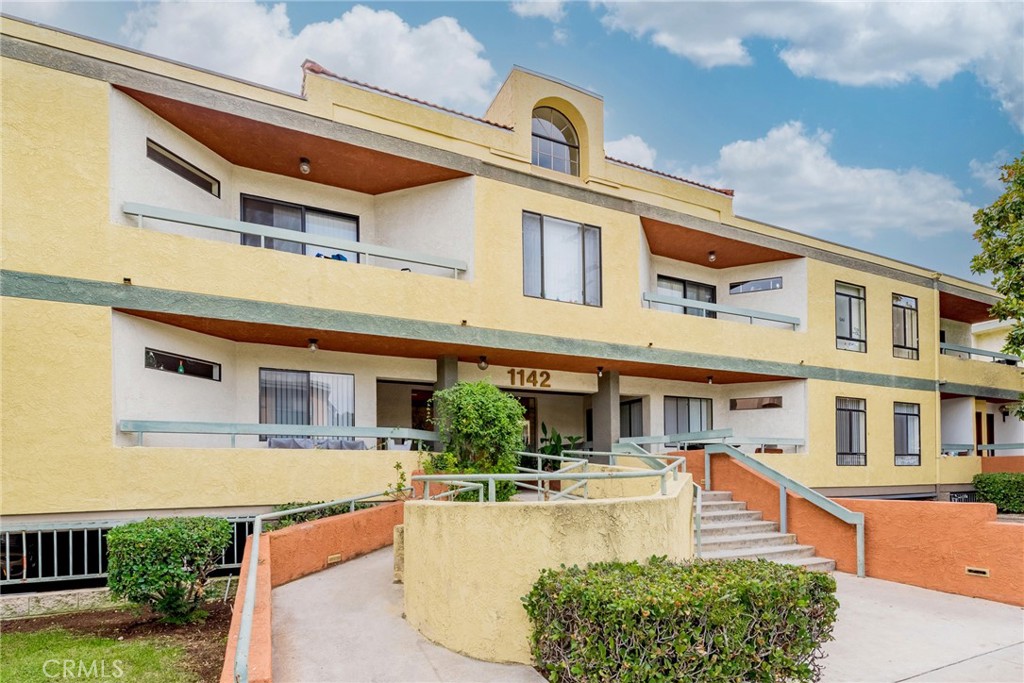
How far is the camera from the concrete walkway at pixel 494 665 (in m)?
5.57

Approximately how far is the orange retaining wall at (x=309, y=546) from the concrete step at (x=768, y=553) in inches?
217

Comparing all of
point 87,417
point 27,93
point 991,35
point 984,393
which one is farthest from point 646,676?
point 991,35

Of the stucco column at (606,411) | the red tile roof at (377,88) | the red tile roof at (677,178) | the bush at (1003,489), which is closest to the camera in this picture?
the red tile roof at (377,88)

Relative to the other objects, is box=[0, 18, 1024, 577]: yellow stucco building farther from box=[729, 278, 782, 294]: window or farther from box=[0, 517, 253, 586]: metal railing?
box=[0, 517, 253, 586]: metal railing

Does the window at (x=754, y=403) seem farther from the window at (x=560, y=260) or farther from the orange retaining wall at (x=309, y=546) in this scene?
the orange retaining wall at (x=309, y=546)

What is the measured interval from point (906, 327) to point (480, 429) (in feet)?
56.2

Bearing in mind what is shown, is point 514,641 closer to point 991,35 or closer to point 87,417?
point 87,417

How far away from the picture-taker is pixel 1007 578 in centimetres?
875

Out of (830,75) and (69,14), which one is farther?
(830,75)

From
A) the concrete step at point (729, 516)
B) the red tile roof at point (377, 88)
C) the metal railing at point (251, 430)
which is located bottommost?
the concrete step at point (729, 516)

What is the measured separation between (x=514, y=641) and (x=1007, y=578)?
792 cm

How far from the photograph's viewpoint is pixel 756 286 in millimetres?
18672

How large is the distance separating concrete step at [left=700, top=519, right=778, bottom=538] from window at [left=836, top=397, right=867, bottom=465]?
793 cm

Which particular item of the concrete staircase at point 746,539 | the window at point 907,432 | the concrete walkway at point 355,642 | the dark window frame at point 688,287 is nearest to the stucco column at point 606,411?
the concrete staircase at point 746,539
